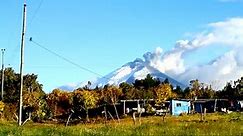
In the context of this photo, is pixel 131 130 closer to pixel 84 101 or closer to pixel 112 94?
pixel 84 101

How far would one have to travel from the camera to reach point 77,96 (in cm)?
10681

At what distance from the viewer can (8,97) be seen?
114562mm

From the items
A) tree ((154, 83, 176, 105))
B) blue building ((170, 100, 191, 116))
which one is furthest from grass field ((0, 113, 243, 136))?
tree ((154, 83, 176, 105))

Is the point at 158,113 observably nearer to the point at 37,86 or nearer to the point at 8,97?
the point at 8,97

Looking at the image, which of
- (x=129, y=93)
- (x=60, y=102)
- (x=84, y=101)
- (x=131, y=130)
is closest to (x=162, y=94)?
(x=129, y=93)

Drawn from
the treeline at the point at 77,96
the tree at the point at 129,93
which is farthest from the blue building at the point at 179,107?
the tree at the point at 129,93

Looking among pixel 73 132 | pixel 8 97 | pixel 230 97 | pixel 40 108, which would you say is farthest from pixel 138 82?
pixel 73 132

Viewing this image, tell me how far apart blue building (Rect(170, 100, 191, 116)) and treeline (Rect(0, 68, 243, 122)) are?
128 inches

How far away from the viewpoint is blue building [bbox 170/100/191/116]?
9962 cm

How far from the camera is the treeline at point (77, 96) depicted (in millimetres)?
96125

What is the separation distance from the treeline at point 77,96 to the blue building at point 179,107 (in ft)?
10.7

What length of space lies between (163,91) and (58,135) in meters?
87.3

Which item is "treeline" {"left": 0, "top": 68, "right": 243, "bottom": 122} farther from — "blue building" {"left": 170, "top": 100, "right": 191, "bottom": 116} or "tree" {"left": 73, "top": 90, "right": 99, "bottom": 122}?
"blue building" {"left": 170, "top": 100, "right": 191, "bottom": 116}

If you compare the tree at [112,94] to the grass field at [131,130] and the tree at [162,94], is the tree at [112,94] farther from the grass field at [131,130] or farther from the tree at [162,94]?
the grass field at [131,130]
